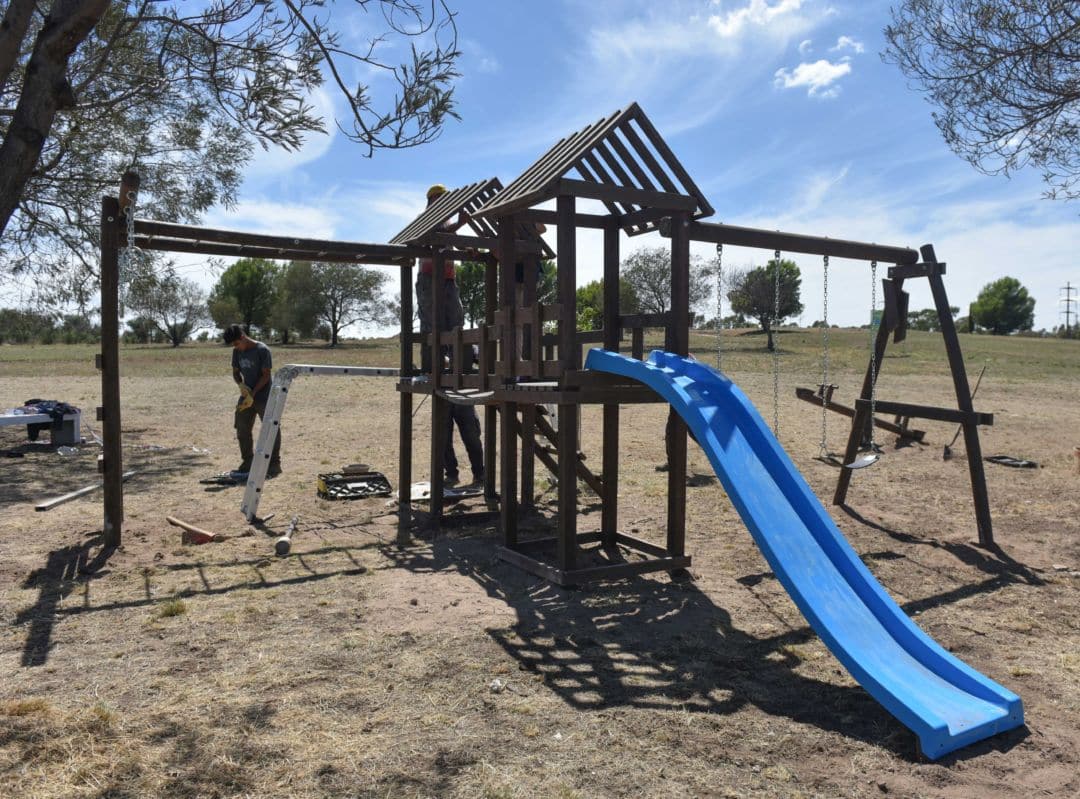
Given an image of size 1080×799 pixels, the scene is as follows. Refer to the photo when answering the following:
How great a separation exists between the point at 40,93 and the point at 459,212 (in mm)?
4961

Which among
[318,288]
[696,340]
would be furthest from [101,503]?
[318,288]

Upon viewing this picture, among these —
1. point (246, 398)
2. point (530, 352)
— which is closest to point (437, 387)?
point (530, 352)

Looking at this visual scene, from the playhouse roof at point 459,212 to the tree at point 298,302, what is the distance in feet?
179

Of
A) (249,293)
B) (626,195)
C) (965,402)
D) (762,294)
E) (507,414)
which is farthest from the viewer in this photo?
(249,293)

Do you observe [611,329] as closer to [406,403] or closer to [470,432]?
[406,403]

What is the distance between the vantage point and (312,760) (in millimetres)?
3275

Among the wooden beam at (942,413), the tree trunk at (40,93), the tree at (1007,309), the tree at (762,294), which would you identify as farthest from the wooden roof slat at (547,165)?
the tree at (1007,309)

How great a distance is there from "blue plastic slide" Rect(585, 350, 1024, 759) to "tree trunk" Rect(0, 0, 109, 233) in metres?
→ 3.49

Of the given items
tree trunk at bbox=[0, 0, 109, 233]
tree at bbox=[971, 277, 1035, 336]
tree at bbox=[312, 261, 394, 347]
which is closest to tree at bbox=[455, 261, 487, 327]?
tree at bbox=[312, 261, 394, 347]

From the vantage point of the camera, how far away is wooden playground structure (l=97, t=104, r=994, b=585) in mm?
5809

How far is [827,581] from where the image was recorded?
429 centimetres

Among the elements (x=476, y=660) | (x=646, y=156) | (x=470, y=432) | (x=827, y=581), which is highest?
(x=646, y=156)

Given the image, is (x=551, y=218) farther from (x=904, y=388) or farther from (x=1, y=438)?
(x=904, y=388)

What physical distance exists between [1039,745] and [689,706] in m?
1.49
